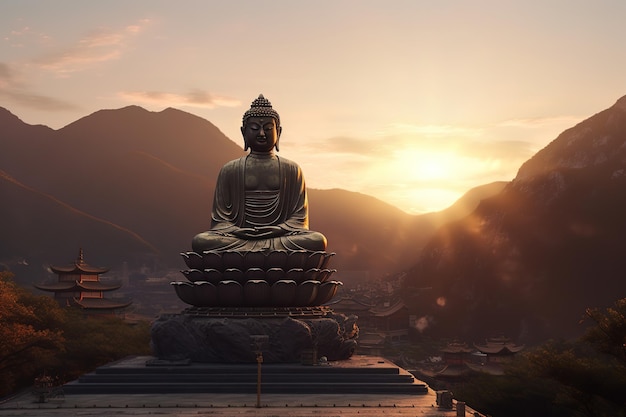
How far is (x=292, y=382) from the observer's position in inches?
608

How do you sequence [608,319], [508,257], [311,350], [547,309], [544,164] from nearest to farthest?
[608,319] < [311,350] < [547,309] < [508,257] < [544,164]

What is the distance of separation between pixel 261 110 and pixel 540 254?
33.0 meters

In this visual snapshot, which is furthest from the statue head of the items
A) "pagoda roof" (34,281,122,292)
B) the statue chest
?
"pagoda roof" (34,281,122,292)

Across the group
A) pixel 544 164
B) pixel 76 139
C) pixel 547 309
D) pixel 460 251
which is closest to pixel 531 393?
pixel 547 309

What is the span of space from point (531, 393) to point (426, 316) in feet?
102

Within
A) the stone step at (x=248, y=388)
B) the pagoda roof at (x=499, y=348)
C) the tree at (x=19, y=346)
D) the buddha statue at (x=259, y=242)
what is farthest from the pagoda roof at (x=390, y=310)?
the stone step at (x=248, y=388)

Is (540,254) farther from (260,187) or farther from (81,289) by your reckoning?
(260,187)

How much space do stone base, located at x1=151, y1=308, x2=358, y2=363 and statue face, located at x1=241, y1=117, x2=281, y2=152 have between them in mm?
4461

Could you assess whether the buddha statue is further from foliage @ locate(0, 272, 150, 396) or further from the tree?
foliage @ locate(0, 272, 150, 396)

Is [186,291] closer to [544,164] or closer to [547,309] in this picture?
[547,309]

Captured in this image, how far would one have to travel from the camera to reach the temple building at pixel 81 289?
35281mm

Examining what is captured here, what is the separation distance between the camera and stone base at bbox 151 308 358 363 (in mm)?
16453

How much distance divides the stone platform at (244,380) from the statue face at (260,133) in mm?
5829

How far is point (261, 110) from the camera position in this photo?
1939 cm
